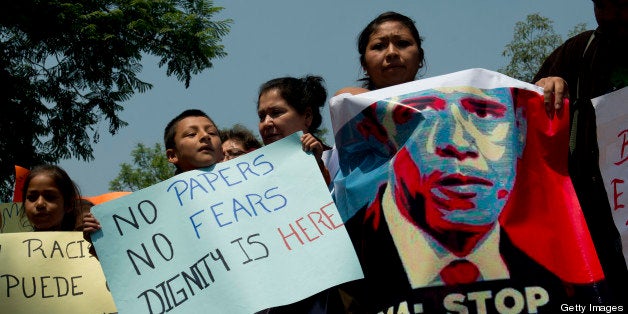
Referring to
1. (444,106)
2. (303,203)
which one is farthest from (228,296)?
(444,106)

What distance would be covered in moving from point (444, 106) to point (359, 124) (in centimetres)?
31

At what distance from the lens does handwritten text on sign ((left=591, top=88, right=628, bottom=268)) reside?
9.14ft

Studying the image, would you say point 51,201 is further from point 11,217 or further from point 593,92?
Result: point 593,92

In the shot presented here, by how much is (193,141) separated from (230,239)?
25.0 inches

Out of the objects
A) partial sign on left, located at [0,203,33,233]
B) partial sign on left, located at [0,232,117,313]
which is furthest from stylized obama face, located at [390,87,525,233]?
partial sign on left, located at [0,203,33,233]

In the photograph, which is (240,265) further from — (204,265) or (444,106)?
(444,106)

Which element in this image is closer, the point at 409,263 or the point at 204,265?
the point at 409,263

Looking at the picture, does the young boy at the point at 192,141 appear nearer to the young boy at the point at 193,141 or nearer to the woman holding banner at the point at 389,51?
the young boy at the point at 193,141

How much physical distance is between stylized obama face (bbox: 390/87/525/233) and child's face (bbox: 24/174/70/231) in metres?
1.81

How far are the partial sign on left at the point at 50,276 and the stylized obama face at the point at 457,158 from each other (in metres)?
1.45

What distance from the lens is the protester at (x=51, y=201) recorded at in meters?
3.68

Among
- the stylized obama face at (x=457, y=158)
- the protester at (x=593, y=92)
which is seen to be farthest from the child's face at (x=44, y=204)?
the protester at (x=593, y=92)

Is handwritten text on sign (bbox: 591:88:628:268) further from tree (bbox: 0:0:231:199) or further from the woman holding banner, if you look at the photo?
tree (bbox: 0:0:231:199)

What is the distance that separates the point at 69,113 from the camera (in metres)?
13.8
